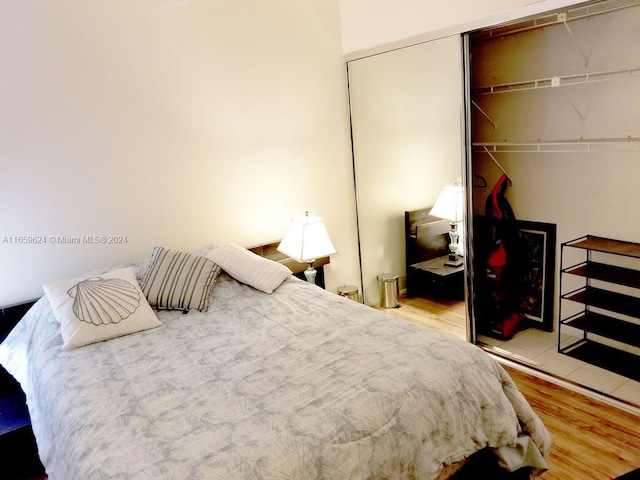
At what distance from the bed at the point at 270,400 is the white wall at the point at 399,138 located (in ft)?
4.25

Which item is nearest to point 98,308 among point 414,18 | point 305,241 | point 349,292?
point 305,241

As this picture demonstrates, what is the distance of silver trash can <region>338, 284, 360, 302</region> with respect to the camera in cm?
368

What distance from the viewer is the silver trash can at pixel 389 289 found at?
381cm

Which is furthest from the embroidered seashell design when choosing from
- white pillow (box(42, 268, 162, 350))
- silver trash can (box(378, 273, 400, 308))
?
silver trash can (box(378, 273, 400, 308))

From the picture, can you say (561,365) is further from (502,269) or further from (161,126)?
(161,126)

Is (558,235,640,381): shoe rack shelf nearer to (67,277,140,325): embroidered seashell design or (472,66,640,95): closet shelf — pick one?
(472,66,640,95): closet shelf

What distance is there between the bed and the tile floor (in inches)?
35.2

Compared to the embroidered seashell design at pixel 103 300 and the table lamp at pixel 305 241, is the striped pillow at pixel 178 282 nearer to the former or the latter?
the embroidered seashell design at pixel 103 300

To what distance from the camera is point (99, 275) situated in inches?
104

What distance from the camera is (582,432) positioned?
2355 millimetres

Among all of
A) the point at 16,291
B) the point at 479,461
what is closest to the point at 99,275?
the point at 16,291

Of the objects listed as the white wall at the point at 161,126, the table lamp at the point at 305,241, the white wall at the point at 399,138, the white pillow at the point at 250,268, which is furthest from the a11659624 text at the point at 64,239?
the white wall at the point at 399,138

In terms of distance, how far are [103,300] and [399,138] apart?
86.8 inches

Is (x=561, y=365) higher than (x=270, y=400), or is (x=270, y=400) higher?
(x=270, y=400)
